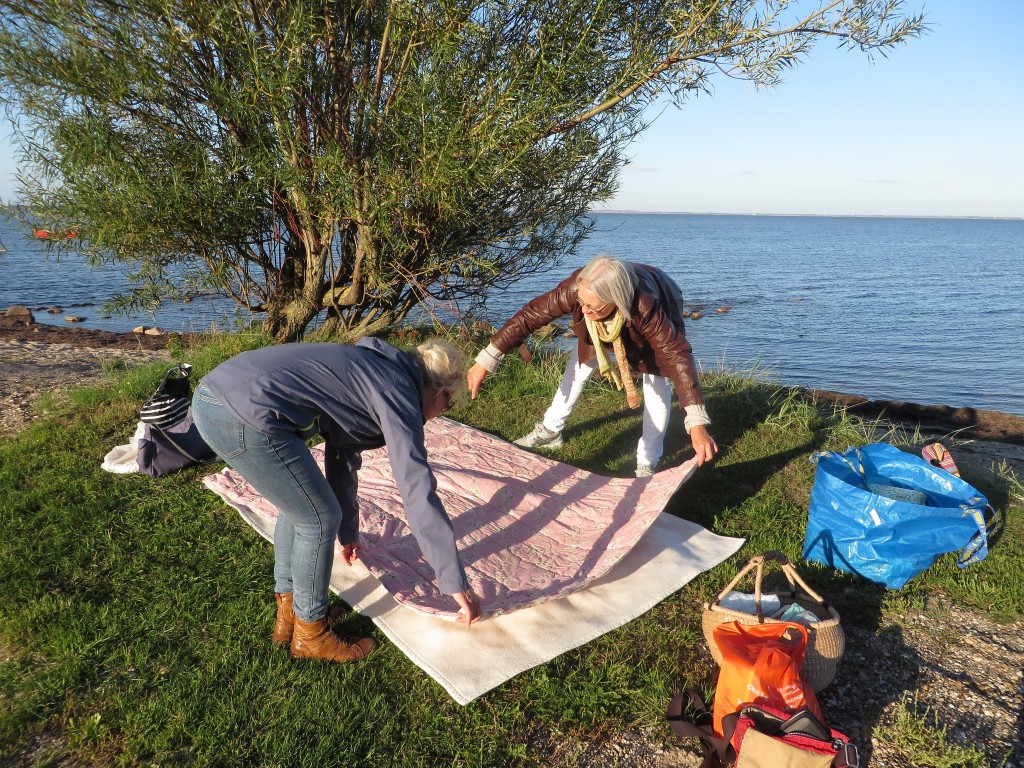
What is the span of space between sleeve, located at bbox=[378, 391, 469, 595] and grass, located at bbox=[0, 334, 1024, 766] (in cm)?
84

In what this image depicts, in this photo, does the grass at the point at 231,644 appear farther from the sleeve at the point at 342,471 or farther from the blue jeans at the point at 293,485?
the sleeve at the point at 342,471

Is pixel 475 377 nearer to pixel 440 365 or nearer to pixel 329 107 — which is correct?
pixel 440 365

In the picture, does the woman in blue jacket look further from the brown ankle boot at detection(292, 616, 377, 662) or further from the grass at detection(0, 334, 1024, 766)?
the grass at detection(0, 334, 1024, 766)

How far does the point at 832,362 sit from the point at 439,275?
1323cm

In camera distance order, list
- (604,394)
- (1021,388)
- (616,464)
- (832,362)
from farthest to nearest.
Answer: (832,362), (1021,388), (604,394), (616,464)

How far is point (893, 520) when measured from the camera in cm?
422

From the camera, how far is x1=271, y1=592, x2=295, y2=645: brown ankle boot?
360 cm

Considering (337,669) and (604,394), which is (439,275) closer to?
(604,394)

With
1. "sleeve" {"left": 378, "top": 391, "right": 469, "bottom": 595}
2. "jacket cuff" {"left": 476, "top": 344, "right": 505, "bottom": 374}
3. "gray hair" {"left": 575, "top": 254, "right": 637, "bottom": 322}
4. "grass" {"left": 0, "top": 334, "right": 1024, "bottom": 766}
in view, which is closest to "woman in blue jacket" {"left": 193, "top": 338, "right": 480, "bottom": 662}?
"sleeve" {"left": 378, "top": 391, "right": 469, "bottom": 595}

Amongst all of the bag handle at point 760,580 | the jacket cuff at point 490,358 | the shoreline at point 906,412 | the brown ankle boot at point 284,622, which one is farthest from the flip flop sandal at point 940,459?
the brown ankle boot at point 284,622

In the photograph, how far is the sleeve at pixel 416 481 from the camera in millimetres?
2949

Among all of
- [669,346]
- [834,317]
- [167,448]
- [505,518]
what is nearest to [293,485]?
[505,518]

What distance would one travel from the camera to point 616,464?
6.25 m

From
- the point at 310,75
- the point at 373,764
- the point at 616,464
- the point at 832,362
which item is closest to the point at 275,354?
the point at 373,764
